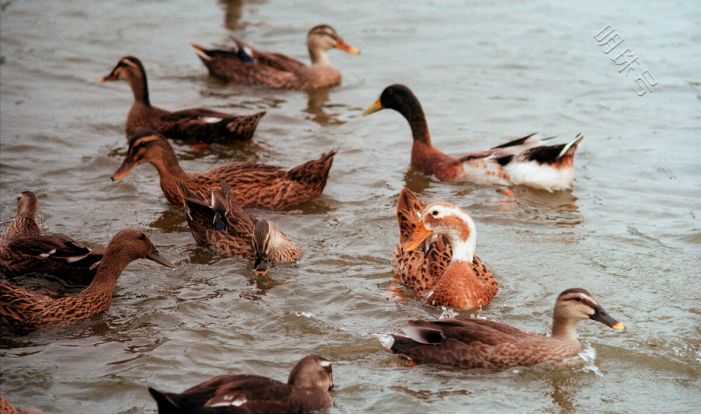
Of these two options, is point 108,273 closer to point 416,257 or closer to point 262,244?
point 262,244

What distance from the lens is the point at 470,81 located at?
13758 mm

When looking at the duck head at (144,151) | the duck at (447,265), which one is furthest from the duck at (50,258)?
the duck at (447,265)

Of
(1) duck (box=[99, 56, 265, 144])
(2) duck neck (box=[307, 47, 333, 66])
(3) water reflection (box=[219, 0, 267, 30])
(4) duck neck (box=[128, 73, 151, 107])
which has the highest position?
(3) water reflection (box=[219, 0, 267, 30])

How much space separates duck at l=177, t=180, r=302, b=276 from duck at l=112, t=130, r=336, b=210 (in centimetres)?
54

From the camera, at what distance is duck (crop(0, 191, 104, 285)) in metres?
6.97

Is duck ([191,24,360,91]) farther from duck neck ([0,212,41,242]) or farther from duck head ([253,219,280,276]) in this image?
duck neck ([0,212,41,242])

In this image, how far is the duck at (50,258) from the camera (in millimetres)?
6973

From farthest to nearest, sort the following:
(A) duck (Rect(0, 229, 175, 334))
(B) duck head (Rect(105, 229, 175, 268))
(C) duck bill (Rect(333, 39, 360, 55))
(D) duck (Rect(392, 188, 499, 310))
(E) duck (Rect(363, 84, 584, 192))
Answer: (C) duck bill (Rect(333, 39, 360, 55))
(E) duck (Rect(363, 84, 584, 192))
(D) duck (Rect(392, 188, 499, 310))
(B) duck head (Rect(105, 229, 175, 268))
(A) duck (Rect(0, 229, 175, 334))

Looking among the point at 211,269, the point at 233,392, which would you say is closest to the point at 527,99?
the point at 211,269

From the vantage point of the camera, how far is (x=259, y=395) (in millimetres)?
4914

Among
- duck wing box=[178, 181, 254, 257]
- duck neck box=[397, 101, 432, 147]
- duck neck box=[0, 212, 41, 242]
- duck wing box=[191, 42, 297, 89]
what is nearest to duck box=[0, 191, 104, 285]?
duck neck box=[0, 212, 41, 242]

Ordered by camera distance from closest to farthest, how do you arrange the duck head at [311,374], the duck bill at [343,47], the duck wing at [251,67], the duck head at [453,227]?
the duck head at [311,374]
the duck head at [453,227]
the duck wing at [251,67]
the duck bill at [343,47]

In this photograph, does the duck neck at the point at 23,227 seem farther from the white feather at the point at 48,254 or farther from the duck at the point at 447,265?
the duck at the point at 447,265

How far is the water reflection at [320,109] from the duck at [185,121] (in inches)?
61.6
